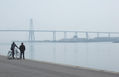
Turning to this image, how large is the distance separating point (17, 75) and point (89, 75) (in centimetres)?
190

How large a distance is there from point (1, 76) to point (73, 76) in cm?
184

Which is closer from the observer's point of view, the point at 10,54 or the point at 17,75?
the point at 17,75

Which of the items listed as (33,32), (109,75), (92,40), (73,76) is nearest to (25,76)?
(73,76)

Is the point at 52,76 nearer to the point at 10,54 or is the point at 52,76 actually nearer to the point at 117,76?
the point at 117,76

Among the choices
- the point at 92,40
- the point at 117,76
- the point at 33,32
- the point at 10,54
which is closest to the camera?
the point at 117,76

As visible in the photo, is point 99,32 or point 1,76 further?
point 99,32

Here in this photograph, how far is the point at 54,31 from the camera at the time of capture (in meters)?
60.4

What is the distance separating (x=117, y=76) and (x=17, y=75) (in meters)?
2.61

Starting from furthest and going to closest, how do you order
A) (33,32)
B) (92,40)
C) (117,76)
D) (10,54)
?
(92,40), (33,32), (10,54), (117,76)

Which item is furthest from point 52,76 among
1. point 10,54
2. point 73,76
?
point 10,54

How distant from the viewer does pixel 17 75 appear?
7.29 metres

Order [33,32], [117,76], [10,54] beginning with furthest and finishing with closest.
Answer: [33,32]
[10,54]
[117,76]

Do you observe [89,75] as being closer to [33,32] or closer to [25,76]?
[25,76]

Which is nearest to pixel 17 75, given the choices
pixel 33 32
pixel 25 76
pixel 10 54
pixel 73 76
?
pixel 25 76
